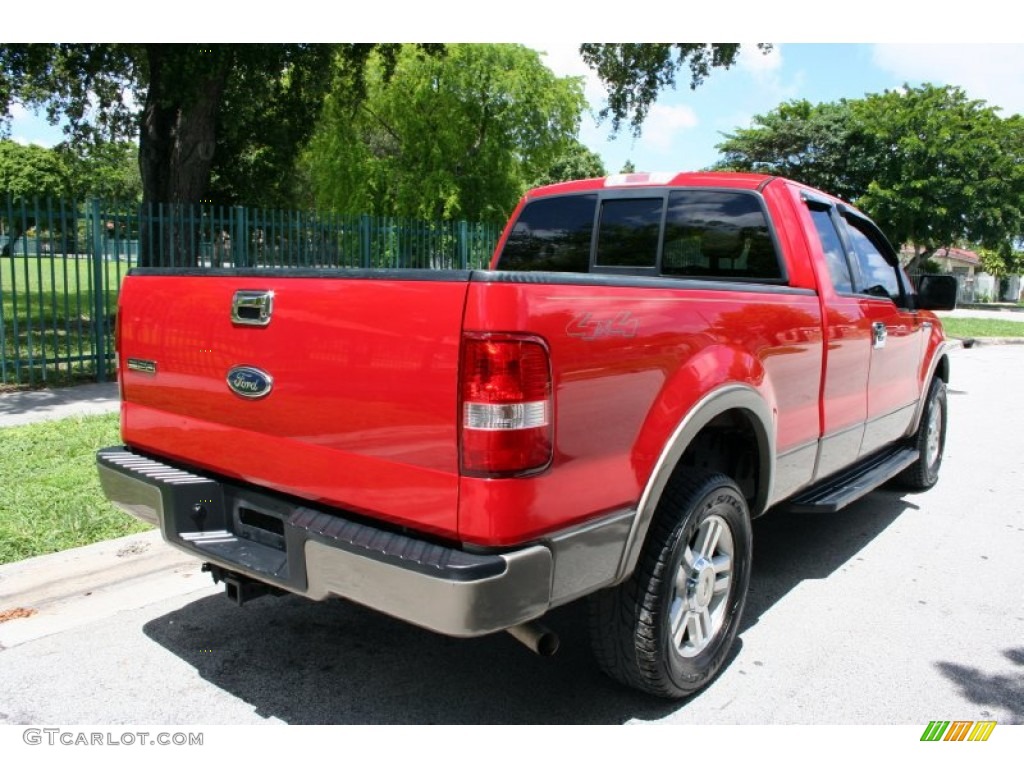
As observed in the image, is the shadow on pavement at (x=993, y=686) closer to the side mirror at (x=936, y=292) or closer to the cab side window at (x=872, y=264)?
the cab side window at (x=872, y=264)

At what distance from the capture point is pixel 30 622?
356cm

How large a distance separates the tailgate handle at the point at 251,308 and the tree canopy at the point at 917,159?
36.6 m

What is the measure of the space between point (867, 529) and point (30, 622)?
15.6ft

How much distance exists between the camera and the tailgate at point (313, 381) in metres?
2.28

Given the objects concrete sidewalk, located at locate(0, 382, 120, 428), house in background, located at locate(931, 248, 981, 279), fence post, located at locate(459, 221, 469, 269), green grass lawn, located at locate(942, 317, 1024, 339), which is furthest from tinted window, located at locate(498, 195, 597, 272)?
house in background, located at locate(931, 248, 981, 279)

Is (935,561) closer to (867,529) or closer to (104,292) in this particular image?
(867,529)

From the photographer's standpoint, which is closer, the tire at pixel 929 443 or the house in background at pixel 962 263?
the tire at pixel 929 443

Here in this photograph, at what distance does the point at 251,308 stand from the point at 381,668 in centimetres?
156

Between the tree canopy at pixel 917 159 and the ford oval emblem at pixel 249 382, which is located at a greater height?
the tree canopy at pixel 917 159

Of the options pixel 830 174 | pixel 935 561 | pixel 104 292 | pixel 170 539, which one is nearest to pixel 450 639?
pixel 170 539

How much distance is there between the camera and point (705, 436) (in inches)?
132

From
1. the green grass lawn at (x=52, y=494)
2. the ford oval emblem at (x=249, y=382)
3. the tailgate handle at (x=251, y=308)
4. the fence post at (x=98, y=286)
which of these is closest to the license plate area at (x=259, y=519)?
the ford oval emblem at (x=249, y=382)

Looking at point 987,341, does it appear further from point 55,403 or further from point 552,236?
point 55,403

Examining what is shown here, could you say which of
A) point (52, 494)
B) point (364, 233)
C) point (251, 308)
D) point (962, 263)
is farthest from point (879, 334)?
point (962, 263)
